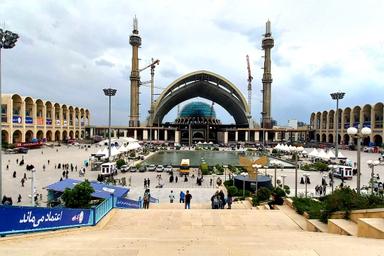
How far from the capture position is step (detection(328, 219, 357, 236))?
720 centimetres

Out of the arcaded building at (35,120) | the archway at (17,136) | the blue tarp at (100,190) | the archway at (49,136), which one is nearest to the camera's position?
the blue tarp at (100,190)

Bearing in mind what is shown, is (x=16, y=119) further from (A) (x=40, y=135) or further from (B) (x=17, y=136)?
(A) (x=40, y=135)

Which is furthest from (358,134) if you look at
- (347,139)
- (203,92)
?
(203,92)

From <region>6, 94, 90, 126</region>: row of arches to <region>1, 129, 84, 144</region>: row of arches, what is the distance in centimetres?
234

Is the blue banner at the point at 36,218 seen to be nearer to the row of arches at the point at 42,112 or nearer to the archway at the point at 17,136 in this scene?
the row of arches at the point at 42,112

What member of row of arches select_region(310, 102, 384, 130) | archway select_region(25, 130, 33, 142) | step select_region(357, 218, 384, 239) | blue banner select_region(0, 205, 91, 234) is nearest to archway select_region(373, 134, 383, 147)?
row of arches select_region(310, 102, 384, 130)

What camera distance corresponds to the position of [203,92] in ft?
325

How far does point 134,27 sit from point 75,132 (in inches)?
1385

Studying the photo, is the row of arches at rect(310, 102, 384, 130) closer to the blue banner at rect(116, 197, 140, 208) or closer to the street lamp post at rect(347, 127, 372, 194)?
the street lamp post at rect(347, 127, 372, 194)

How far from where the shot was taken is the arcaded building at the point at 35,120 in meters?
54.2

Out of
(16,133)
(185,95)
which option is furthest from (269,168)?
(185,95)

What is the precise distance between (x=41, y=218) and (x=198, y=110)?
106 meters

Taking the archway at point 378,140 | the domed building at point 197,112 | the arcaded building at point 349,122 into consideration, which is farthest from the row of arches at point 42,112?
the archway at point 378,140

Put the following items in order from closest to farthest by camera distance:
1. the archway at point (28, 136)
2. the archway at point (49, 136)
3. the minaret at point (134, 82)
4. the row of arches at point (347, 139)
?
the archway at point (28, 136) → the row of arches at point (347, 139) → the archway at point (49, 136) → the minaret at point (134, 82)
